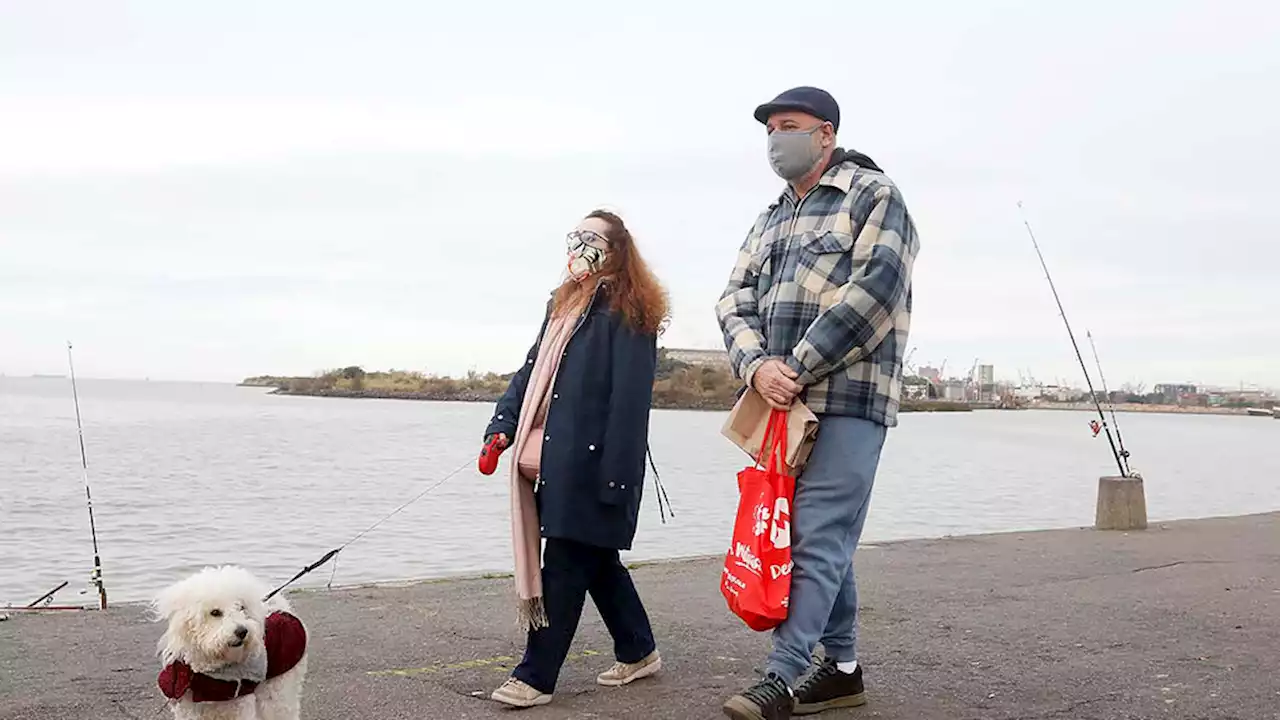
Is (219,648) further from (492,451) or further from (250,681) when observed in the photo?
(492,451)

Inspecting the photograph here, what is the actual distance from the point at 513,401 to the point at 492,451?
0.24 metres

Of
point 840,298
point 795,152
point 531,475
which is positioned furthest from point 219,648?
point 795,152

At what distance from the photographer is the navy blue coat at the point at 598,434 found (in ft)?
15.7

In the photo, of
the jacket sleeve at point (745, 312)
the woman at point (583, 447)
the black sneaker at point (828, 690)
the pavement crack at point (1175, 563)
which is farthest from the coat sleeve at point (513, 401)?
the pavement crack at point (1175, 563)

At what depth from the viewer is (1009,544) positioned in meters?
10.4

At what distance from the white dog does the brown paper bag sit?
177cm

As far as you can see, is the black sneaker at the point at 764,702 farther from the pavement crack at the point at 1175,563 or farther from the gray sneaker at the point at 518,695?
the pavement crack at the point at 1175,563

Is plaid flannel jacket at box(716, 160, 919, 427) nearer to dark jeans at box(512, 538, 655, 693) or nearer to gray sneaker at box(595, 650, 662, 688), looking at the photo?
dark jeans at box(512, 538, 655, 693)

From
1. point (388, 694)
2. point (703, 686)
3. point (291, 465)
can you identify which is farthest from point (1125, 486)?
point (291, 465)

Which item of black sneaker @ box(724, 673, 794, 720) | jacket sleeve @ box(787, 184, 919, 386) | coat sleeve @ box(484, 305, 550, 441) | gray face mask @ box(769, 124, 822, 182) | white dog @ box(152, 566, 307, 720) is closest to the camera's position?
white dog @ box(152, 566, 307, 720)

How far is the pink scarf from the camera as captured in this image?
4.91 m

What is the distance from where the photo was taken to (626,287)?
500cm

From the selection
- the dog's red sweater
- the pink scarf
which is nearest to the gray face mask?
the pink scarf

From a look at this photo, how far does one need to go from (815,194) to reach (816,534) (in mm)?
1250
